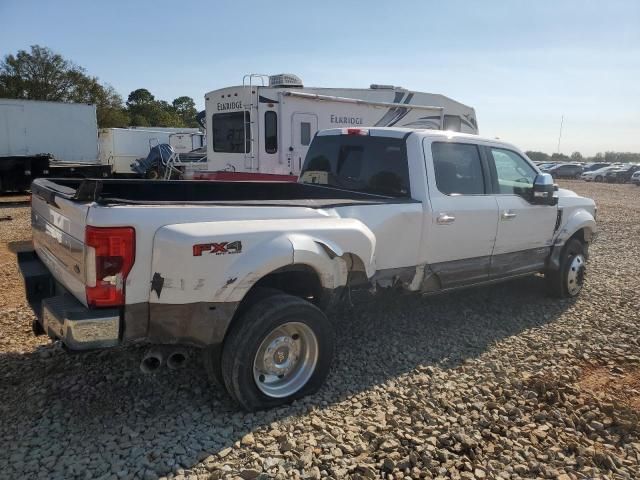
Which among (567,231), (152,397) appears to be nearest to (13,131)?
(152,397)

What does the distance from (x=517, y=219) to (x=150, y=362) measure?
382 cm

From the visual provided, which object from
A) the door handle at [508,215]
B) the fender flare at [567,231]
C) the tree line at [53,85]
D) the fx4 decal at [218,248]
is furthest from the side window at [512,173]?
the tree line at [53,85]

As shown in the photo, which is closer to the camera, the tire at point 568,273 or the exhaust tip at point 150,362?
the exhaust tip at point 150,362

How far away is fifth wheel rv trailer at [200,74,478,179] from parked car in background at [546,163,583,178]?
38633mm

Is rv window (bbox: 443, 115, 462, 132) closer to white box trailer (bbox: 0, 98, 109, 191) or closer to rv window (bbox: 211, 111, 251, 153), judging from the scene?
rv window (bbox: 211, 111, 251, 153)

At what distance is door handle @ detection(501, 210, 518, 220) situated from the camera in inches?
197

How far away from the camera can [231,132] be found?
12391 mm

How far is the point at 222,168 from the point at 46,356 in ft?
30.4

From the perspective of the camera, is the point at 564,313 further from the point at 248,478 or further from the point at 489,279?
the point at 248,478

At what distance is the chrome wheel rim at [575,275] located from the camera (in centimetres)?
605

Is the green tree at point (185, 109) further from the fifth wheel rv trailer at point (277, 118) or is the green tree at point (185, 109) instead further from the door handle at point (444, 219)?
the door handle at point (444, 219)

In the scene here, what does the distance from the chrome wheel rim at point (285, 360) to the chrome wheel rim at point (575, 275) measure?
3.90 meters

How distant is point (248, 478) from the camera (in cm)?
273

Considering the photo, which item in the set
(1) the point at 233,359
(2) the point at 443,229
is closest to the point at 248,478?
(1) the point at 233,359
